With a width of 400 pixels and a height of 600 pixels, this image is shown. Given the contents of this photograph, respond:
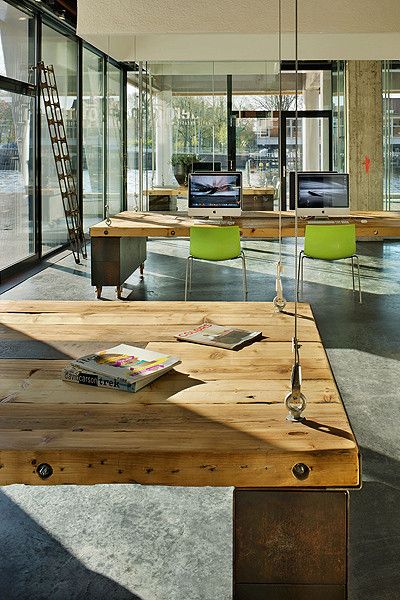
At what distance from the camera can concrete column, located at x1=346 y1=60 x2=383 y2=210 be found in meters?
12.9

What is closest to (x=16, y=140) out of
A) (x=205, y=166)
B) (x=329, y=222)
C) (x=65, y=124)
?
(x=65, y=124)

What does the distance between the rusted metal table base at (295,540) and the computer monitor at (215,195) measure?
6128 mm

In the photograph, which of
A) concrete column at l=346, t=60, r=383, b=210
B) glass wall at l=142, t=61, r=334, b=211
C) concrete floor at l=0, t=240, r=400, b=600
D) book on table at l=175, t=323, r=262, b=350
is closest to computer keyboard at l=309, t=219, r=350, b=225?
concrete floor at l=0, t=240, r=400, b=600

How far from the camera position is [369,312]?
6.95 meters

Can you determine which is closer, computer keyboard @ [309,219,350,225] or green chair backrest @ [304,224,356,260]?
green chair backrest @ [304,224,356,260]

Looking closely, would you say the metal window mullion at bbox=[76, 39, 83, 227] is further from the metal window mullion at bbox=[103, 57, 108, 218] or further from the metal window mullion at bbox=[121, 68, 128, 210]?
the metal window mullion at bbox=[121, 68, 128, 210]

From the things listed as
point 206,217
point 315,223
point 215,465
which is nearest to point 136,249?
point 206,217

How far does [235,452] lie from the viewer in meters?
1.78

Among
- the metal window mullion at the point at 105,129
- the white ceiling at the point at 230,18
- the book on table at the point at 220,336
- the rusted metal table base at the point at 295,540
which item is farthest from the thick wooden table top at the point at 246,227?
the metal window mullion at the point at 105,129

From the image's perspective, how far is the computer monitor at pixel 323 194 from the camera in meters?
7.81

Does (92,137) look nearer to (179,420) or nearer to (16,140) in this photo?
(16,140)

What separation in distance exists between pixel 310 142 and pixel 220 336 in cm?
1237

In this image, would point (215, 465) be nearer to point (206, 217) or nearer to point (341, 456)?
point (341, 456)

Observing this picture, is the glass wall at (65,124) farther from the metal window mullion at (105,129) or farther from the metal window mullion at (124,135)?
the metal window mullion at (124,135)
